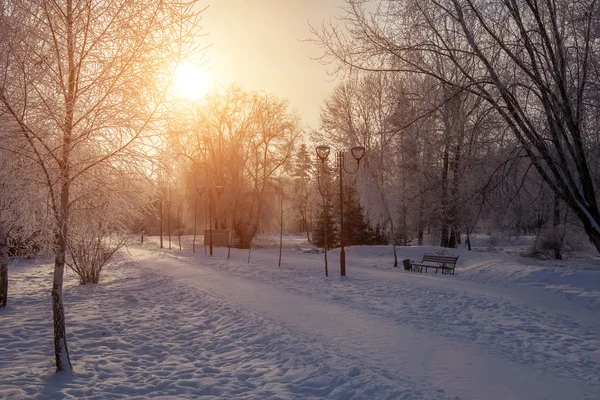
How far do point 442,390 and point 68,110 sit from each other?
5.68 meters

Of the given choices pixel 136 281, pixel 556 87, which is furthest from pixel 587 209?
pixel 136 281

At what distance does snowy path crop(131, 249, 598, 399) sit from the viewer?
5291 millimetres

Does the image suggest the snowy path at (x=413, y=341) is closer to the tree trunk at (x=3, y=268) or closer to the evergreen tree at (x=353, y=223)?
the tree trunk at (x=3, y=268)

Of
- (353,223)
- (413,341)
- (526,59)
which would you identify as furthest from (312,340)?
(353,223)

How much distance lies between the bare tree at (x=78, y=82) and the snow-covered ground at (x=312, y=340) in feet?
4.37

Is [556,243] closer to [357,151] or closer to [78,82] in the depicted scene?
[357,151]

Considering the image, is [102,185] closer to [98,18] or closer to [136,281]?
[98,18]

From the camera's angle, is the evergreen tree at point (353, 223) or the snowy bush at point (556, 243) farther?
the evergreen tree at point (353, 223)

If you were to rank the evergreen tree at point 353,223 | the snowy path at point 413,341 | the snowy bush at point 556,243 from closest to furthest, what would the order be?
the snowy path at point 413,341
the snowy bush at point 556,243
the evergreen tree at point 353,223

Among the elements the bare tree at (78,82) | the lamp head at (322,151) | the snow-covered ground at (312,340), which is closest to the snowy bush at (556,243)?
the snow-covered ground at (312,340)

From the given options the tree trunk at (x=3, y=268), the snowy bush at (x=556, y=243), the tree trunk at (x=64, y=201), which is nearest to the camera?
the tree trunk at (x=64, y=201)

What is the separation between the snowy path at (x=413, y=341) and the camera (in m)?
5.29

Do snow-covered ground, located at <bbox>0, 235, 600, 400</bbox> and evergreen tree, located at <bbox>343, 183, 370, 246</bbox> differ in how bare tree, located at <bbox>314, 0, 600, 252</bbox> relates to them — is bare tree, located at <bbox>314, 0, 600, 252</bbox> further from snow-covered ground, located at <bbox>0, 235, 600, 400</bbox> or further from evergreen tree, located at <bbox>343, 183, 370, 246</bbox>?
evergreen tree, located at <bbox>343, 183, 370, 246</bbox>

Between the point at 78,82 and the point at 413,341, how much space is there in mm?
6335
